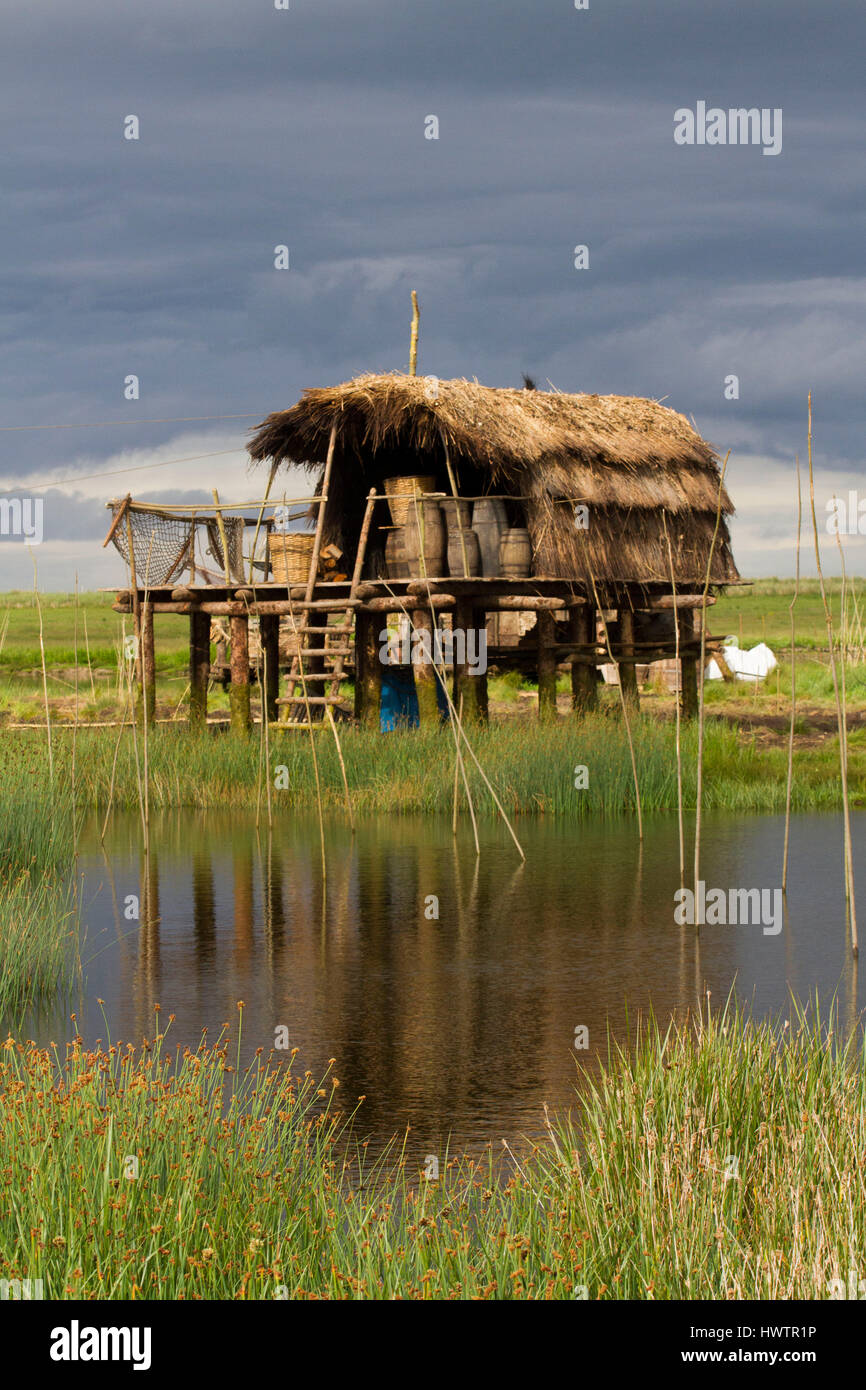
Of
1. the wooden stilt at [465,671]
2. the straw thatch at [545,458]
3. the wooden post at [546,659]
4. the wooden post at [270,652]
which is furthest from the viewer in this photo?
the wooden post at [270,652]

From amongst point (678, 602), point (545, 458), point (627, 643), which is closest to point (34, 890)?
point (545, 458)

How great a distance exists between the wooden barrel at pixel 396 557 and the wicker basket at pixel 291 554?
1069mm

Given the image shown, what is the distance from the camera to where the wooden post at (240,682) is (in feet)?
69.1

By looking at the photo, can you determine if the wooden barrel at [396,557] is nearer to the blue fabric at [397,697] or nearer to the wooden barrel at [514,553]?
the wooden barrel at [514,553]

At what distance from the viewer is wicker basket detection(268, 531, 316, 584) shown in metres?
21.5

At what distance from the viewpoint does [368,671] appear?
22.4 metres

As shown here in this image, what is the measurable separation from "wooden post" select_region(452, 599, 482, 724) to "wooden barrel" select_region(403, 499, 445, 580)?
68 centimetres

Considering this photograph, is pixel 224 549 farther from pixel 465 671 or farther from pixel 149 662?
→ pixel 465 671

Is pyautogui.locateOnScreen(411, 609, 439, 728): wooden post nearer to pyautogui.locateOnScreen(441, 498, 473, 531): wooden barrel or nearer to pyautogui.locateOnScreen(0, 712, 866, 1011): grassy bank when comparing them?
pyautogui.locateOnScreen(0, 712, 866, 1011): grassy bank

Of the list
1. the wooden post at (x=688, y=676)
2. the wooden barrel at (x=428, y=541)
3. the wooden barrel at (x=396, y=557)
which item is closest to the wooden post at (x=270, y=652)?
the wooden barrel at (x=396, y=557)

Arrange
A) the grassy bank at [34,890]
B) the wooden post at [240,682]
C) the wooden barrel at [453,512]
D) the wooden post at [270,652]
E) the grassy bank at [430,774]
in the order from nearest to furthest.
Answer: the grassy bank at [34,890], the grassy bank at [430,774], the wooden barrel at [453,512], the wooden post at [240,682], the wooden post at [270,652]
